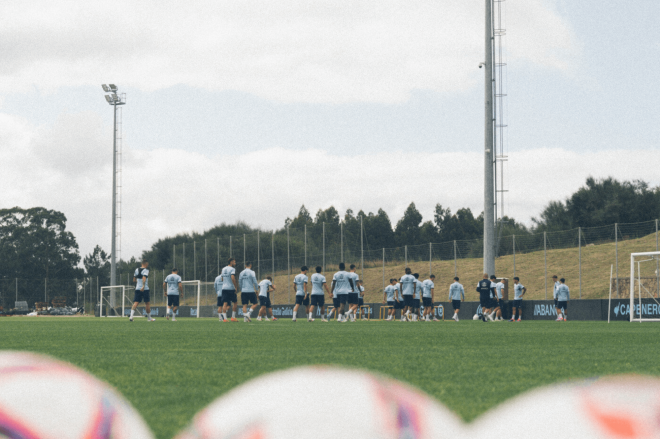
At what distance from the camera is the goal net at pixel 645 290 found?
22.4 metres

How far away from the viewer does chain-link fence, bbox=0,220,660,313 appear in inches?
1246

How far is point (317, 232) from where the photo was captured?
44969mm

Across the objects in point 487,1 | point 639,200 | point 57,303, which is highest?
point 487,1

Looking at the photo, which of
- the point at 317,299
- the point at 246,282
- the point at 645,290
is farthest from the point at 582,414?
the point at 645,290

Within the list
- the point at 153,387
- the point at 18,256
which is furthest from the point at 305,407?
the point at 18,256

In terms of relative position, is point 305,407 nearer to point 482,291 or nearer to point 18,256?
point 482,291

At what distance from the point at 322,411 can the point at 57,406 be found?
0.62 metres

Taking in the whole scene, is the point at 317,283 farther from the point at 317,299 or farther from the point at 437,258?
the point at 437,258

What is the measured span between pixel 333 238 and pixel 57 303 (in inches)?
1295

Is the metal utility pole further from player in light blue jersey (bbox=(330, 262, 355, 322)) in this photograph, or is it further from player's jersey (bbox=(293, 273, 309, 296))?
player's jersey (bbox=(293, 273, 309, 296))

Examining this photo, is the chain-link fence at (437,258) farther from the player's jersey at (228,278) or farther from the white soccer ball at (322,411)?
the white soccer ball at (322,411)

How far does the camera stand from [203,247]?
55.2 m

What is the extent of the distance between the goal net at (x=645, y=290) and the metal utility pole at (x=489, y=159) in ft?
16.3

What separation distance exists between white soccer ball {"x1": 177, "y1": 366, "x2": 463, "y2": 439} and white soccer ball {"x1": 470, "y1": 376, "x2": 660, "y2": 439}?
0.12 metres
